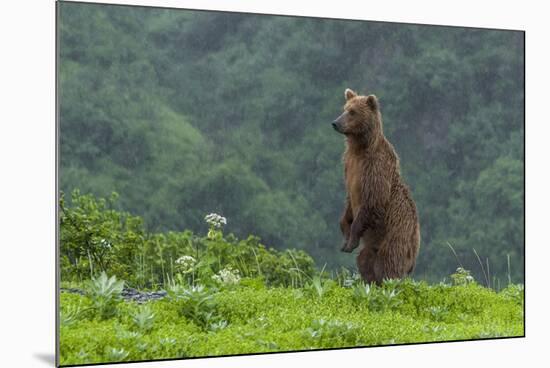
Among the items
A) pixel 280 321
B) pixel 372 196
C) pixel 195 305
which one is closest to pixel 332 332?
pixel 280 321

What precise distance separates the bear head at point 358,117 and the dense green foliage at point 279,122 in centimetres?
11

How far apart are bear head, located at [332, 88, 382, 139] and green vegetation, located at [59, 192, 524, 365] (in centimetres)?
108

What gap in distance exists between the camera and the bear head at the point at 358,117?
7.95 metres

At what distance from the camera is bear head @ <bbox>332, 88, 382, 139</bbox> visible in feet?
26.1

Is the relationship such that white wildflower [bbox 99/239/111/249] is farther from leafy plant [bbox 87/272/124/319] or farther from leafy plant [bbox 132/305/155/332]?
leafy plant [bbox 132/305/155/332]

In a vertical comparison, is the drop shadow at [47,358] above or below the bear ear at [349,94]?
below

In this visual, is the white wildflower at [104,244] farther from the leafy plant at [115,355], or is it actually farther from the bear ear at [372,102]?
the bear ear at [372,102]

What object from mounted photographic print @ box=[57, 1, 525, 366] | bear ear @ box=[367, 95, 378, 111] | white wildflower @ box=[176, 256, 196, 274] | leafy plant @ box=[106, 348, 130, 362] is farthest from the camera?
bear ear @ box=[367, 95, 378, 111]

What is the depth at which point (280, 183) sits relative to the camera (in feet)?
25.9

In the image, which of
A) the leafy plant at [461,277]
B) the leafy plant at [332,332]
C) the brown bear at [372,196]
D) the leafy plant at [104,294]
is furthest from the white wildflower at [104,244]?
the leafy plant at [461,277]

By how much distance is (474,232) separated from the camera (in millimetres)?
8484

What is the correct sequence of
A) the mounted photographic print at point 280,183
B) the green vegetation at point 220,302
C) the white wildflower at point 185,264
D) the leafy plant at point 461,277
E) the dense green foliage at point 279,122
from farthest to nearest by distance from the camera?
the leafy plant at point 461,277
the white wildflower at point 185,264
the dense green foliage at point 279,122
the mounted photographic print at point 280,183
the green vegetation at point 220,302

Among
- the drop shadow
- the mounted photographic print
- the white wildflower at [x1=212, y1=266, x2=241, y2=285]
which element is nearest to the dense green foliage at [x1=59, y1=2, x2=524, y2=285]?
the mounted photographic print

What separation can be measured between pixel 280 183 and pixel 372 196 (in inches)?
30.9
